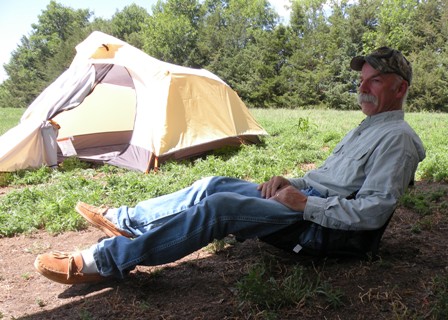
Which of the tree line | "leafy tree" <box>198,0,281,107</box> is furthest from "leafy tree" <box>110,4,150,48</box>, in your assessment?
"leafy tree" <box>198,0,281,107</box>

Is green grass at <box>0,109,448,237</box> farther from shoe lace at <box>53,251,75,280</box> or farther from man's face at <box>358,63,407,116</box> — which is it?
man's face at <box>358,63,407,116</box>

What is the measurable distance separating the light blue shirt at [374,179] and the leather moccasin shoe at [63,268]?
1.26 m

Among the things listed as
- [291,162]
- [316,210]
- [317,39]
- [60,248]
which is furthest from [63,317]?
[317,39]

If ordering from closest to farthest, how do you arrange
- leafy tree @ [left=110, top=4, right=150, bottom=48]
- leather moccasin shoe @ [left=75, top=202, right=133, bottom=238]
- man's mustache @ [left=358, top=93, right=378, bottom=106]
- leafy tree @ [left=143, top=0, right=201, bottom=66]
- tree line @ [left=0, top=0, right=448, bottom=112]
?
man's mustache @ [left=358, top=93, right=378, bottom=106]
leather moccasin shoe @ [left=75, top=202, right=133, bottom=238]
tree line @ [left=0, top=0, right=448, bottom=112]
leafy tree @ [left=143, top=0, right=201, bottom=66]
leafy tree @ [left=110, top=4, right=150, bottom=48]

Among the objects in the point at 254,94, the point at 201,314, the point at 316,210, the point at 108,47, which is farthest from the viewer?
the point at 254,94

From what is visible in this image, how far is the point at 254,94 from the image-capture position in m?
26.6

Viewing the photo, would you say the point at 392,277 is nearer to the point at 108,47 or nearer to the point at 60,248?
the point at 60,248

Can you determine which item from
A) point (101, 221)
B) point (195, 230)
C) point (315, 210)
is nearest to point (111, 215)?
point (101, 221)

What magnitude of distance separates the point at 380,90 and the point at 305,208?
34.5 inches

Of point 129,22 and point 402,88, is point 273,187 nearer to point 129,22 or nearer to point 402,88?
point 402,88

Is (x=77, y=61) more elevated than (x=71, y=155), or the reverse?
(x=77, y=61)

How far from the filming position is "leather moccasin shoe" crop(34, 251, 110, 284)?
2090 mm

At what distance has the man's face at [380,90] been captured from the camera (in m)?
2.33

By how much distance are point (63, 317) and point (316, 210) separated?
1462 millimetres
